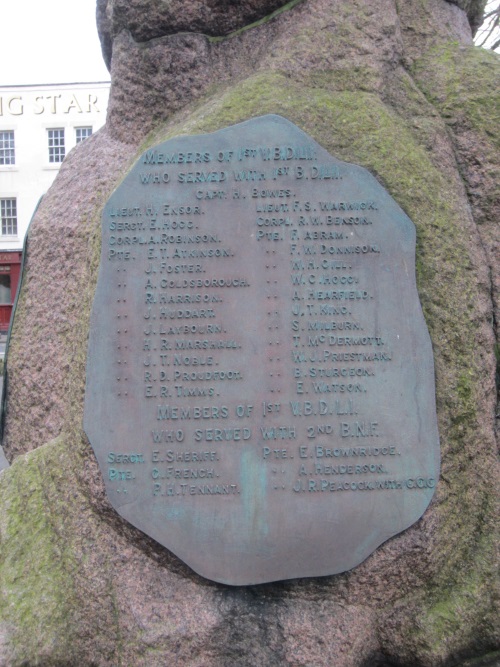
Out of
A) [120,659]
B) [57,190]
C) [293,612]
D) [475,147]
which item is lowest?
[120,659]

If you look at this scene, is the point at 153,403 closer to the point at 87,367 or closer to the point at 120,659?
the point at 87,367

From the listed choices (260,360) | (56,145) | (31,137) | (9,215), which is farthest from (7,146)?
(260,360)

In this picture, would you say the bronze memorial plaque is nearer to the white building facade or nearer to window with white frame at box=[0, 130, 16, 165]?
the white building facade

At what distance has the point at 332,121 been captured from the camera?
3289mm

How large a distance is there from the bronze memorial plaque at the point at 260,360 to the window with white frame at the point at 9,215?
1028 inches

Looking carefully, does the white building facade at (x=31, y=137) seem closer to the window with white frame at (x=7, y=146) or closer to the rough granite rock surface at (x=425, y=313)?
the window with white frame at (x=7, y=146)

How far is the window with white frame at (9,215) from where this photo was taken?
2727cm

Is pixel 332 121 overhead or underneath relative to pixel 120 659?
overhead

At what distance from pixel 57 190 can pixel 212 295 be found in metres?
1.42

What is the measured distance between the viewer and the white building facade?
27156mm

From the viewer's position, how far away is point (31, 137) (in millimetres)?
27375

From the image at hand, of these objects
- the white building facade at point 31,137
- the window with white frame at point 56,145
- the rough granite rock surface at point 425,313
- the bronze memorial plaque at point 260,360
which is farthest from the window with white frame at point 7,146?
the bronze memorial plaque at point 260,360

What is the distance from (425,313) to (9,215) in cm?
2712

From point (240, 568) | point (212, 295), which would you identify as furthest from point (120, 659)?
point (212, 295)
